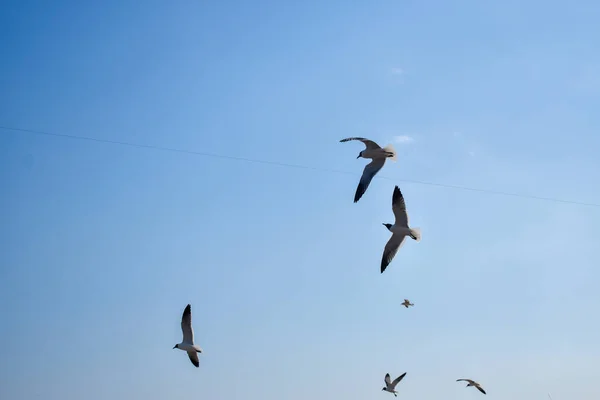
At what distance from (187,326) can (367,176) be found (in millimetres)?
8539

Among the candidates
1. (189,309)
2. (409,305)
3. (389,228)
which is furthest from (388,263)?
(409,305)

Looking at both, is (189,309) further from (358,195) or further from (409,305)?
(409,305)

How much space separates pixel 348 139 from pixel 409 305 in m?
13.3

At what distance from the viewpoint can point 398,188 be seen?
1830cm

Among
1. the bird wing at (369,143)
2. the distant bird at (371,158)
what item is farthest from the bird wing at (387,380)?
the bird wing at (369,143)

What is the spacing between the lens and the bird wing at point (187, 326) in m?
22.5

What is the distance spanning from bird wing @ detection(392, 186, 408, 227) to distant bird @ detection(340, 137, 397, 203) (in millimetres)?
954

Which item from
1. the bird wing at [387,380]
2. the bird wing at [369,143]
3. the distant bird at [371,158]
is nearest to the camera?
the bird wing at [369,143]

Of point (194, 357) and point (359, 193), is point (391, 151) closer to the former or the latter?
point (359, 193)

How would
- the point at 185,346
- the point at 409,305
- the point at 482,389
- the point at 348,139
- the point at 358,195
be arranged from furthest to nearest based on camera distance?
the point at 409,305
the point at 482,389
the point at 185,346
the point at 358,195
the point at 348,139

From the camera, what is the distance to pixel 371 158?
18266 mm

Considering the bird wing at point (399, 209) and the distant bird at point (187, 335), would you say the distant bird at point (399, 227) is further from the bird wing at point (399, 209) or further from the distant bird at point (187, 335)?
the distant bird at point (187, 335)

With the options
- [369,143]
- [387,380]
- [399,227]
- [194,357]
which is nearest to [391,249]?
[399,227]

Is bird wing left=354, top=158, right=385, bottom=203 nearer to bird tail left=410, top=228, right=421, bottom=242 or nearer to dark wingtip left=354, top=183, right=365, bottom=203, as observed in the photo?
dark wingtip left=354, top=183, right=365, bottom=203
